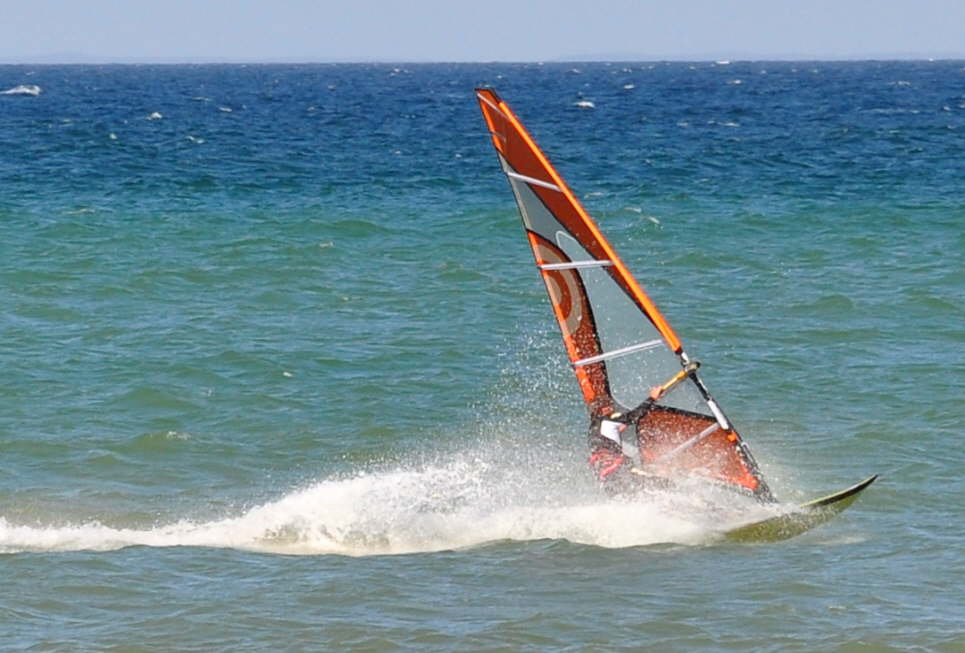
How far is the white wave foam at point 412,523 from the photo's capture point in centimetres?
1355

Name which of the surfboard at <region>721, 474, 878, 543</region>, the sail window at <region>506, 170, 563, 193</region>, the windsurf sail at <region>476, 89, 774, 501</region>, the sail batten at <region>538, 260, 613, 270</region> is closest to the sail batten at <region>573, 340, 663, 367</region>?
the windsurf sail at <region>476, 89, 774, 501</region>

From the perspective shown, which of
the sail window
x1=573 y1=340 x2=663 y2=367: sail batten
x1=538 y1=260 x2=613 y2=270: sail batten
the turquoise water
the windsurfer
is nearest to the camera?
the turquoise water

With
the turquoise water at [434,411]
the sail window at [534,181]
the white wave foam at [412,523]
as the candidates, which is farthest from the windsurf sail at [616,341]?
the turquoise water at [434,411]

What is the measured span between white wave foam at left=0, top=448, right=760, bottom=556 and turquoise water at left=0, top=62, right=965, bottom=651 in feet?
0.15

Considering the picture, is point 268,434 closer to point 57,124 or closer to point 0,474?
point 0,474

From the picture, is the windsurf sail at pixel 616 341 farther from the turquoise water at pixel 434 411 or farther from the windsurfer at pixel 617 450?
the turquoise water at pixel 434 411

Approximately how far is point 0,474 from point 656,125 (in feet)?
160

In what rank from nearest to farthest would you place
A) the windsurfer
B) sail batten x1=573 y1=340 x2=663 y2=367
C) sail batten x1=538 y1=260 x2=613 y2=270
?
sail batten x1=538 y1=260 x2=613 y2=270, sail batten x1=573 y1=340 x2=663 y2=367, the windsurfer

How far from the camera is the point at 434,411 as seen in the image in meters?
18.6

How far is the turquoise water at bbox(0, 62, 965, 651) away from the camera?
11594mm

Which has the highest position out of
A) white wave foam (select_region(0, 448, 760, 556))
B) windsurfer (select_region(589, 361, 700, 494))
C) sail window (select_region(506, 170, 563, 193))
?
sail window (select_region(506, 170, 563, 193))

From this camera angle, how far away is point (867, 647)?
35.2 feet

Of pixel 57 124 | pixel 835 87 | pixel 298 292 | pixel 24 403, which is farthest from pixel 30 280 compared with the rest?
pixel 835 87

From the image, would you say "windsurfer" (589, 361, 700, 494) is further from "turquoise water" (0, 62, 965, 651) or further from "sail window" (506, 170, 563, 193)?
"sail window" (506, 170, 563, 193)
